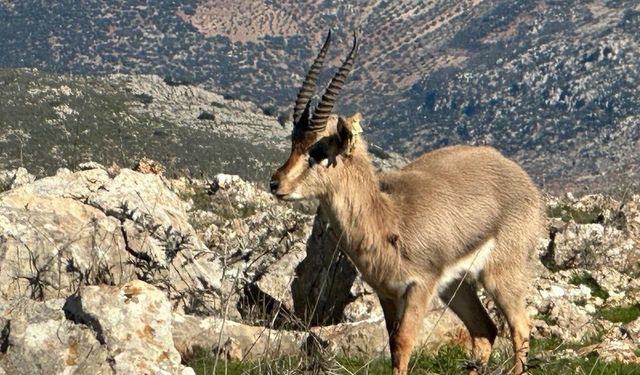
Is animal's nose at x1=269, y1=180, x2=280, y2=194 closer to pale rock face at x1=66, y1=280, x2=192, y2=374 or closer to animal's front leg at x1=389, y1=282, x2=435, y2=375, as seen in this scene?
animal's front leg at x1=389, y1=282, x2=435, y2=375

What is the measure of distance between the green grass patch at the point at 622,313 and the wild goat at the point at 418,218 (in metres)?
3.86

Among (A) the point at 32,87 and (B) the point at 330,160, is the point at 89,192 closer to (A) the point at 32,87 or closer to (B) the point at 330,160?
(B) the point at 330,160

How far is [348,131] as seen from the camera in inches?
367

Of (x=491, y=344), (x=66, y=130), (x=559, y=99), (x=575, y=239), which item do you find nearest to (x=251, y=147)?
(x=66, y=130)

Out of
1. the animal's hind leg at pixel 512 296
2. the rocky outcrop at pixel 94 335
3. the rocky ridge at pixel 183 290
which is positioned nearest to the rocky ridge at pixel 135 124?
the rocky ridge at pixel 183 290

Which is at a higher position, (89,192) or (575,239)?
(89,192)

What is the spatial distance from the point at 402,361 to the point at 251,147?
6275 centimetres

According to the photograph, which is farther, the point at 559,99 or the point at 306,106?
the point at 559,99

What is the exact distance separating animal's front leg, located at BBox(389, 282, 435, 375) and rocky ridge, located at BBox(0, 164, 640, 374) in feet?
0.82

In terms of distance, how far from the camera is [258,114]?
9419 cm

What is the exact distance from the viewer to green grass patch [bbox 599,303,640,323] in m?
14.1

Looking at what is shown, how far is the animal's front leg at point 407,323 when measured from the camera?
902 centimetres

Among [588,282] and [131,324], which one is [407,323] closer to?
[131,324]

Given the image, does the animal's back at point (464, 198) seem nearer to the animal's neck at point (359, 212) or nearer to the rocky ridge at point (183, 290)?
the animal's neck at point (359, 212)
